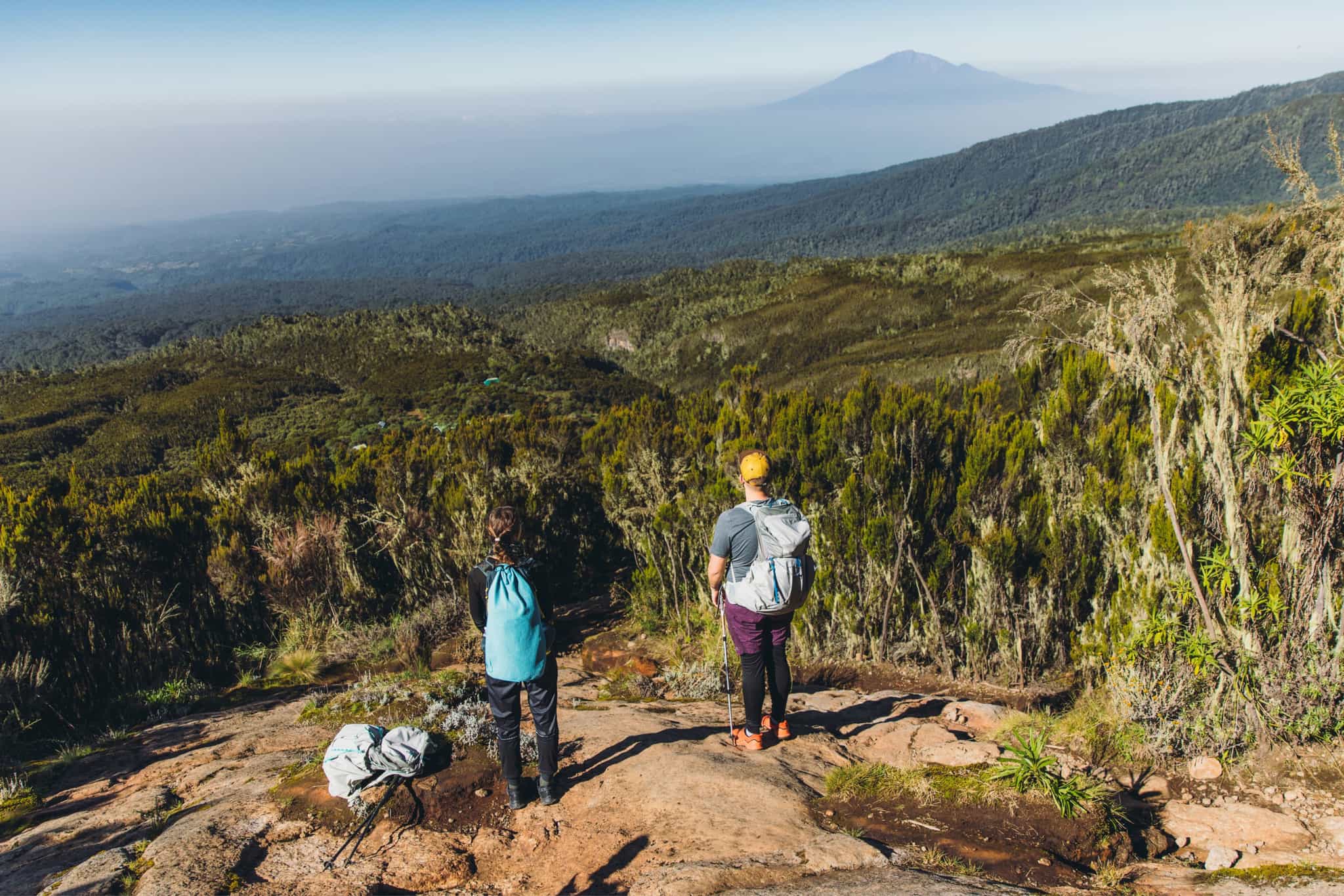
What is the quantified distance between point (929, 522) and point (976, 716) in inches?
82.4

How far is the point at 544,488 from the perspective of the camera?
31.2 feet

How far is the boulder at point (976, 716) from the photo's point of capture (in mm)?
4625

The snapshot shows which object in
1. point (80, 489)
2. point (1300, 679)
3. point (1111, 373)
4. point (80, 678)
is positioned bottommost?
point (80, 678)

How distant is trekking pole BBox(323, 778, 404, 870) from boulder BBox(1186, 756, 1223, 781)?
4.27 m

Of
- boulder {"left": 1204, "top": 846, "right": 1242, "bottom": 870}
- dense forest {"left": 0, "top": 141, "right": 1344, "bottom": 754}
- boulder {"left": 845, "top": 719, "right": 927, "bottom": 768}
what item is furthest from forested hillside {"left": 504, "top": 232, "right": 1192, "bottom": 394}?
boulder {"left": 1204, "top": 846, "right": 1242, "bottom": 870}

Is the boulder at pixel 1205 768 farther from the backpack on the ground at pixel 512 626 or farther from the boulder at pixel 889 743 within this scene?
the backpack on the ground at pixel 512 626

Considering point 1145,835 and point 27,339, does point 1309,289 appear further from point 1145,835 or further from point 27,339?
point 27,339

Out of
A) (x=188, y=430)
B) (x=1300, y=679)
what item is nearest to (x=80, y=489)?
(x=1300, y=679)

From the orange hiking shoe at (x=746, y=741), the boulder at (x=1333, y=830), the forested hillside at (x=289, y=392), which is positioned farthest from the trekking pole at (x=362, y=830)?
the forested hillside at (x=289, y=392)

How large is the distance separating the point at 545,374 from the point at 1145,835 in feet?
165

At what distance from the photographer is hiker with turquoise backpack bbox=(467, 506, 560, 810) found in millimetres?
3674

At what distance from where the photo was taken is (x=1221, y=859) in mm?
3141

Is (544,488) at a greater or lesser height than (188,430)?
greater

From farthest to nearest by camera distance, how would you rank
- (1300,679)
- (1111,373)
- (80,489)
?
(80,489)
(1111,373)
(1300,679)
